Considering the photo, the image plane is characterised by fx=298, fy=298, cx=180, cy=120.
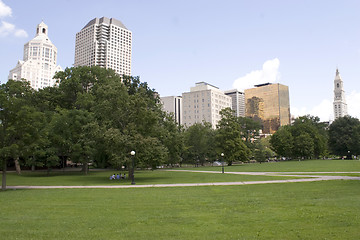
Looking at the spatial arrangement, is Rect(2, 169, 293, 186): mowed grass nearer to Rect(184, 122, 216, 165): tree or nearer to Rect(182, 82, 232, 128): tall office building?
Rect(184, 122, 216, 165): tree

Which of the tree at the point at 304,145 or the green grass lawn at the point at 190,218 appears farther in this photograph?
the tree at the point at 304,145

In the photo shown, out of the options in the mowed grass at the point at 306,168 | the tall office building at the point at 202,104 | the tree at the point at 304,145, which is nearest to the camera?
the mowed grass at the point at 306,168

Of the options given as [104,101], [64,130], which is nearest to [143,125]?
[104,101]

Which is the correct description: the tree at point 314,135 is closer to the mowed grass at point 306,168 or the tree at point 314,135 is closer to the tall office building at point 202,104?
the mowed grass at point 306,168

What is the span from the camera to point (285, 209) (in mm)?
12648

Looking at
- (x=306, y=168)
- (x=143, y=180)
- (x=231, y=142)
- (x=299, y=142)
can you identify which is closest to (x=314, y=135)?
(x=299, y=142)

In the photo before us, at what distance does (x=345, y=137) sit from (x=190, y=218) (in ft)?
326

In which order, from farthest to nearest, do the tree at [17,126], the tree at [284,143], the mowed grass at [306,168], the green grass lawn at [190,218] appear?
the tree at [284,143] → the mowed grass at [306,168] → the tree at [17,126] → the green grass lawn at [190,218]

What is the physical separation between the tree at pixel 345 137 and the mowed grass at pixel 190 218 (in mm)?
89503

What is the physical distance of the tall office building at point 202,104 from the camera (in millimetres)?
168500

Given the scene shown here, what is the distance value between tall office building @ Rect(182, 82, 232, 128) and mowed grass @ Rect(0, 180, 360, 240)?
151225 mm

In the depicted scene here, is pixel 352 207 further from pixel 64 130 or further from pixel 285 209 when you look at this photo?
pixel 64 130

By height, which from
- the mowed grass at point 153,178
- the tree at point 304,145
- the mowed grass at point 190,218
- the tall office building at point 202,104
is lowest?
the mowed grass at point 153,178

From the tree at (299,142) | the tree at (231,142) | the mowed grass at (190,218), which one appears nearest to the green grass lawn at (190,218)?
the mowed grass at (190,218)
